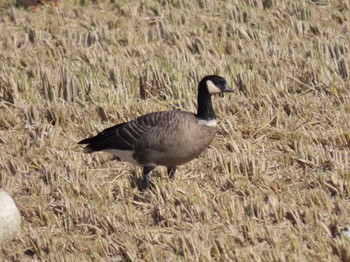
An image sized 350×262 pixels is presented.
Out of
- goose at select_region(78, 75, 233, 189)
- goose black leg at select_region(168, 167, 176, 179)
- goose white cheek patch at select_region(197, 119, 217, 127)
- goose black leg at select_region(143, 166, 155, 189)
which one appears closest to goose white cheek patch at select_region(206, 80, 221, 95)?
goose at select_region(78, 75, 233, 189)

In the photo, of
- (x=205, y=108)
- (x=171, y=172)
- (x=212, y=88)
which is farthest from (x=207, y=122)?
(x=171, y=172)

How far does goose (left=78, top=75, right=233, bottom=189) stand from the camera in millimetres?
9641

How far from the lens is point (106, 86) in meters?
12.9

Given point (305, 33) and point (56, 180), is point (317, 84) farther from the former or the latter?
point (56, 180)

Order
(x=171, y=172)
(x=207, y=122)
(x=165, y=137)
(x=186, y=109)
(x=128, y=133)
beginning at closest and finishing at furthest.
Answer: (x=165, y=137)
(x=207, y=122)
(x=128, y=133)
(x=171, y=172)
(x=186, y=109)

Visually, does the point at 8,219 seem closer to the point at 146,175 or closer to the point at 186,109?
the point at 146,175

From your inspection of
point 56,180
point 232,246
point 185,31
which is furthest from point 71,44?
point 232,246

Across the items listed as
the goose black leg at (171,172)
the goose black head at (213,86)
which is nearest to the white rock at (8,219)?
the goose black leg at (171,172)

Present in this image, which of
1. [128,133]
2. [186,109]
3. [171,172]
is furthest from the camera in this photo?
[186,109]

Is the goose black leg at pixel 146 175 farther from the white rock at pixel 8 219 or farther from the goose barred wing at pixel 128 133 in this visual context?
the white rock at pixel 8 219

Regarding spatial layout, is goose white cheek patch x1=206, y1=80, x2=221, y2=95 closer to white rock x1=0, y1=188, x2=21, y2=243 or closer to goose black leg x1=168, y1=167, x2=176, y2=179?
goose black leg x1=168, y1=167, x2=176, y2=179

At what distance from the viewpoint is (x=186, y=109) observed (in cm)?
1194

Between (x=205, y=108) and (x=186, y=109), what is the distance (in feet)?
6.69

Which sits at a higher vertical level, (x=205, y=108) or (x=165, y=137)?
(x=205, y=108)
